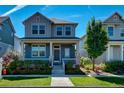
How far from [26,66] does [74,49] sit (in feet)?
22.2

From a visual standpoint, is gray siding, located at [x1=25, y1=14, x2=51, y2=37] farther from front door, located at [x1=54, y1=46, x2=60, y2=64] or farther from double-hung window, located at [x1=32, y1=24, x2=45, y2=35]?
front door, located at [x1=54, y1=46, x2=60, y2=64]

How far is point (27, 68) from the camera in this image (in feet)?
69.0

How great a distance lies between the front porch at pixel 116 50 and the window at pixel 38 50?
5.69 metres

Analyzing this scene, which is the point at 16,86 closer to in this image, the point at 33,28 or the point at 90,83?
the point at 90,83

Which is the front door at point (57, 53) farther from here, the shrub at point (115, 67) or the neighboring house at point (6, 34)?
the shrub at point (115, 67)

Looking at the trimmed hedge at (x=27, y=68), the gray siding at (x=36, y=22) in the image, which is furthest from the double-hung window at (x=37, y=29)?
the trimmed hedge at (x=27, y=68)

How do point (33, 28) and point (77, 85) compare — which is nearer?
point (77, 85)

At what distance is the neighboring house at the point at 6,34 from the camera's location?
93.0ft

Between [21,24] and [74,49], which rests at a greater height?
[21,24]

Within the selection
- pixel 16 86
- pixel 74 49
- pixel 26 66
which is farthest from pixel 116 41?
pixel 16 86

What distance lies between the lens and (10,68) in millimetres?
20750

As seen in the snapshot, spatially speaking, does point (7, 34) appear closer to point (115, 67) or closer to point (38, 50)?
point (38, 50)

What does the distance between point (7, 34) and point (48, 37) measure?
605 centimetres

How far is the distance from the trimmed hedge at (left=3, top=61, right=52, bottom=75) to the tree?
3299 millimetres
